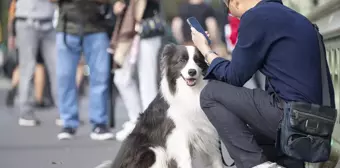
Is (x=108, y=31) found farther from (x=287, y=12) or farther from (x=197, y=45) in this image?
(x=287, y=12)

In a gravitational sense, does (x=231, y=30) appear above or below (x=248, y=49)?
below

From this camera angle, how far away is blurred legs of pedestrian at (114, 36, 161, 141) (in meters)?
8.20

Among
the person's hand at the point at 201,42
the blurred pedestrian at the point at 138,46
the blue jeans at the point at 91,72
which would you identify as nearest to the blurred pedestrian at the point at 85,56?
the blue jeans at the point at 91,72

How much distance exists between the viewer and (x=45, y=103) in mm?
11766

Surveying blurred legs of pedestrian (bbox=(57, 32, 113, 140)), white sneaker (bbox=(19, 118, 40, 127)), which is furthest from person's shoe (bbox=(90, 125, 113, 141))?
white sneaker (bbox=(19, 118, 40, 127))

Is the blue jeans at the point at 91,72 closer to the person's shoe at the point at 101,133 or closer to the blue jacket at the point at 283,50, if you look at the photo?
the person's shoe at the point at 101,133

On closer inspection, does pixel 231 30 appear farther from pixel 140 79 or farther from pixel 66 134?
pixel 66 134

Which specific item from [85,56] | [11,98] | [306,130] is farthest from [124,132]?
[11,98]

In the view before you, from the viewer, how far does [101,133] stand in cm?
808

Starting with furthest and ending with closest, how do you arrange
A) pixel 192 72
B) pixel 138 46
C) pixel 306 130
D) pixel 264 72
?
pixel 138 46
pixel 192 72
pixel 264 72
pixel 306 130

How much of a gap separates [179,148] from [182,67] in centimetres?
60

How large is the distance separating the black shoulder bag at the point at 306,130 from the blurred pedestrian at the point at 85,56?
4028 millimetres

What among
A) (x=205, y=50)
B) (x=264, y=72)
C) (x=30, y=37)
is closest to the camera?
(x=264, y=72)

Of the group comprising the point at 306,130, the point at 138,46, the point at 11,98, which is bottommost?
the point at 11,98
